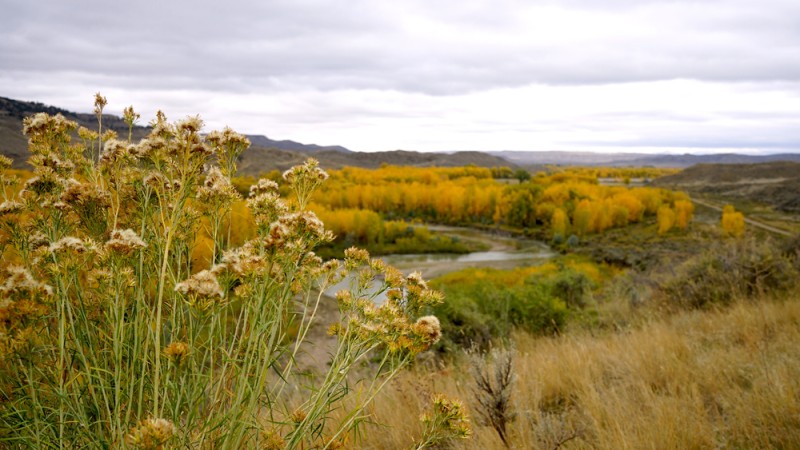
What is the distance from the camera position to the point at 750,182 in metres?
88.8

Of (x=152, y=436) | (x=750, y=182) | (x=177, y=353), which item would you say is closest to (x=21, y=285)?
(x=177, y=353)

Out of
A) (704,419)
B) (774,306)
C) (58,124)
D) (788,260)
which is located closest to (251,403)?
(58,124)

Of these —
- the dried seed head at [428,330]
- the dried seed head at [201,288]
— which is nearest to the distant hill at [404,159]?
the dried seed head at [428,330]

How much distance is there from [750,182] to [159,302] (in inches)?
4325

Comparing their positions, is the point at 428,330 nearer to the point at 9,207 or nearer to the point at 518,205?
the point at 9,207

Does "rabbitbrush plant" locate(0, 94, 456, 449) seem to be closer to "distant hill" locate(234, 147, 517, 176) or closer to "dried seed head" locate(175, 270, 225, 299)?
"dried seed head" locate(175, 270, 225, 299)

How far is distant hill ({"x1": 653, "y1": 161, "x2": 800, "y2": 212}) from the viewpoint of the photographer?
7188 cm

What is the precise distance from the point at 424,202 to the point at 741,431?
237 ft

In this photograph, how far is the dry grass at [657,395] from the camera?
117 inches

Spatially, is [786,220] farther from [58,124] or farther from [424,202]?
[58,124]

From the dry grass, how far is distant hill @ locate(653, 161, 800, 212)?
73.8m

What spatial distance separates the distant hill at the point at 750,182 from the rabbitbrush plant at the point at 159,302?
258ft

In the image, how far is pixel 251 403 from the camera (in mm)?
1537

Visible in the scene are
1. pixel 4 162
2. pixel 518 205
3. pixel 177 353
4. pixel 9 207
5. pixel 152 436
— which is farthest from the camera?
pixel 518 205
